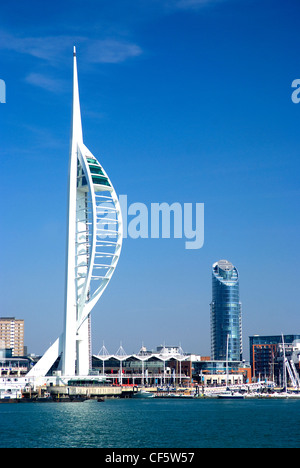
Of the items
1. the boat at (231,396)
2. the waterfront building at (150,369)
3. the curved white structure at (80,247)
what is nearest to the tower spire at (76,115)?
the curved white structure at (80,247)

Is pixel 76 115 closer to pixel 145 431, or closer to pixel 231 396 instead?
pixel 231 396

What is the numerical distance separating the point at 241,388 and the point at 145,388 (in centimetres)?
1850

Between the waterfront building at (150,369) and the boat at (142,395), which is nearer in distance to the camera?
the boat at (142,395)

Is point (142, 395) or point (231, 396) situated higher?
point (231, 396)

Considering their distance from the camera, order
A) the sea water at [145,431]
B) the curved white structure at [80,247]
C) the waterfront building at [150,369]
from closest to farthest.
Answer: the sea water at [145,431]
the curved white structure at [80,247]
the waterfront building at [150,369]

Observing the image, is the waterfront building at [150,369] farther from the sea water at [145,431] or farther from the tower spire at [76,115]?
the sea water at [145,431]

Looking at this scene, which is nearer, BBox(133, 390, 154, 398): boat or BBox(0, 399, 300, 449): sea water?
BBox(0, 399, 300, 449): sea water

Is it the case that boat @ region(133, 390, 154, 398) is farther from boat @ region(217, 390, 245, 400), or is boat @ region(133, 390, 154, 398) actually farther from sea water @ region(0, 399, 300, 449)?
sea water @ region(0, 399, 300, 449)

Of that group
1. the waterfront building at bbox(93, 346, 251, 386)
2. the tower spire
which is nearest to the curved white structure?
the tower spire

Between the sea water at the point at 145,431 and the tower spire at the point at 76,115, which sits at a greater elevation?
the tower spire at the point at 76,115

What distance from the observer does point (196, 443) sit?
1781 inches

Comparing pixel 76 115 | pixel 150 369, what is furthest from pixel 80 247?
pixel 150 369

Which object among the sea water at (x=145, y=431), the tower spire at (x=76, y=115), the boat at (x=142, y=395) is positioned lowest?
the boat at (x=142, y=395)

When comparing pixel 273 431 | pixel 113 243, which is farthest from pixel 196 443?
pixel 113 243
